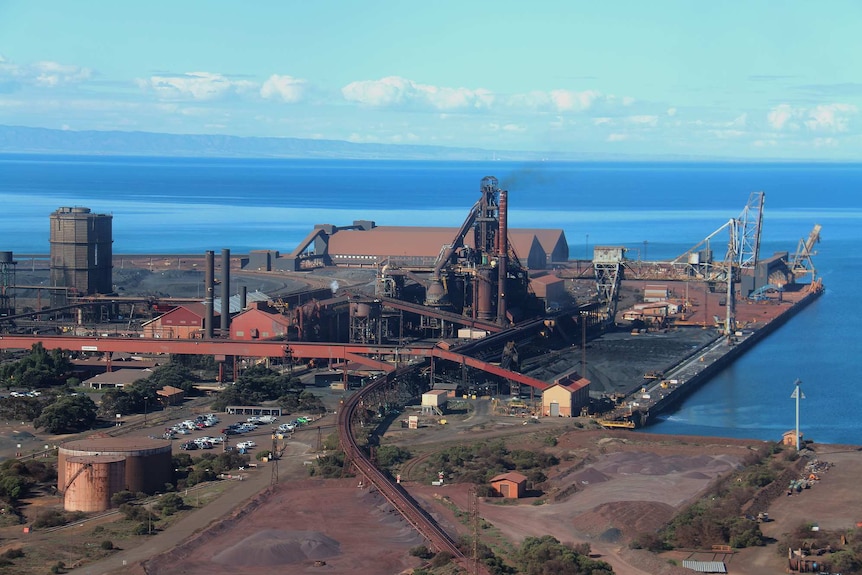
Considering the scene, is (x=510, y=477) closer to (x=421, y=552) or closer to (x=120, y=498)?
(x=421, y=552)

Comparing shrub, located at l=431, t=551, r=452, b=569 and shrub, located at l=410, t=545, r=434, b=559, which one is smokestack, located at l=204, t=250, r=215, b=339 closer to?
shrub, located at l=410, t=545, r=434, b=559

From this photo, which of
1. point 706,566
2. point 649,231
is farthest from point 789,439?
point 649,231

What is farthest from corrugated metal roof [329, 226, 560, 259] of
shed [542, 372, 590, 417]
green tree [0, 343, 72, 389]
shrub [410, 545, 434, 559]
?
shrub [410, 545, 434, 559]

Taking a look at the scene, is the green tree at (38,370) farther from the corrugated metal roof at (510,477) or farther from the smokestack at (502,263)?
the corrugated metal roof at (510,477)

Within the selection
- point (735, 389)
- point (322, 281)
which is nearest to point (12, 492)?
point (735, 389)

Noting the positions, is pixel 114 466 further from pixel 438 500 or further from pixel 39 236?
pixel 39 236

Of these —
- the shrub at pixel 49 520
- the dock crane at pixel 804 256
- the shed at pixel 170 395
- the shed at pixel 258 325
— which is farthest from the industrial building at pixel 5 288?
the dock crane at pixel 804 256
